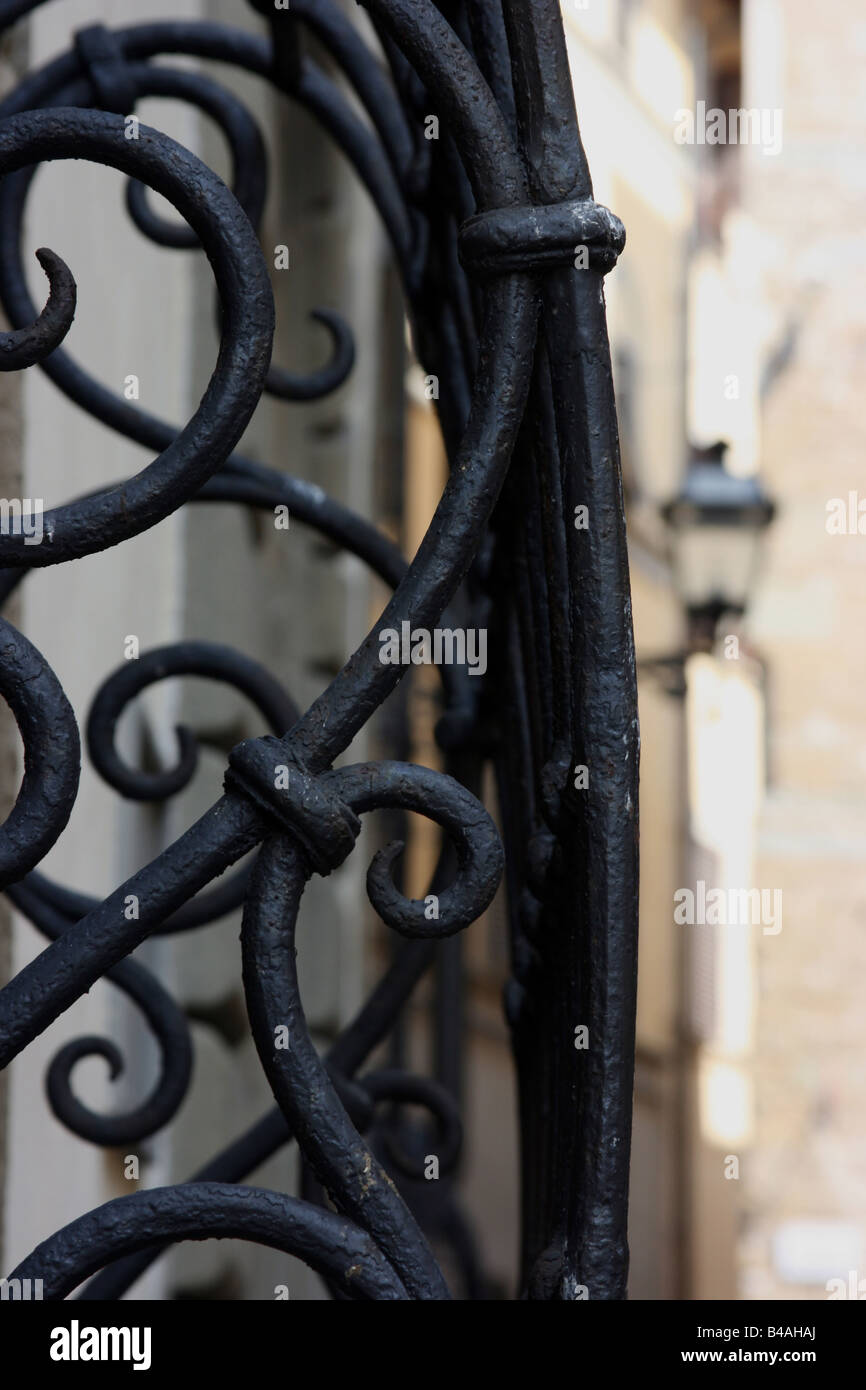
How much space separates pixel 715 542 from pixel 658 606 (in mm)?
4472

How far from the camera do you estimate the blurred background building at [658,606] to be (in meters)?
1.86

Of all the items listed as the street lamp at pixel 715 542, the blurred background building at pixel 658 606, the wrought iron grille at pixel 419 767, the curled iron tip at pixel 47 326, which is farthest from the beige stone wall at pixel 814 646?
the curled iron tip at pixel 47 326

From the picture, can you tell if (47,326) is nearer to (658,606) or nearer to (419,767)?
(419,767)

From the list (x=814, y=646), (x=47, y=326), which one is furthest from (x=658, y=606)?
(x=47, y=326)

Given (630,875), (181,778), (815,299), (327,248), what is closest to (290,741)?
(630,875)

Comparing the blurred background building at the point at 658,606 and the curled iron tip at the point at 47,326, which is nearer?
the curled iron tip at the point at 47,326

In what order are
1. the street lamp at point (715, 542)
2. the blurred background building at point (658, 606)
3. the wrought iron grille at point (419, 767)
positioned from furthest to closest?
the street lamp at point (715, 542) < the blurred background building at point (658, 606) < the wrought iron grille at point (419, 767)

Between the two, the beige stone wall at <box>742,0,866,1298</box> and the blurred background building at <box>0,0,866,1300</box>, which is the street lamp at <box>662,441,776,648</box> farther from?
the beige stone wall at <box>742,0,866,1298</box>

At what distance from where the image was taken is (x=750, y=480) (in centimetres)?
377

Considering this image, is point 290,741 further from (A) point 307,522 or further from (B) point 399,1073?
(B) point 399,1073

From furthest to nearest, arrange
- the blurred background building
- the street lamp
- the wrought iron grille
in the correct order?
the street lamp → the blurred background building → the wrought iron grille

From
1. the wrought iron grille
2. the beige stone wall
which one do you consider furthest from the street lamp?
the beige stone wall

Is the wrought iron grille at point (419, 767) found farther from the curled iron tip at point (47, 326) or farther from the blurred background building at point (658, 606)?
the blurred background building at point (658, 606)

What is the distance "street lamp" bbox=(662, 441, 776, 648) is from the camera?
371 cm
